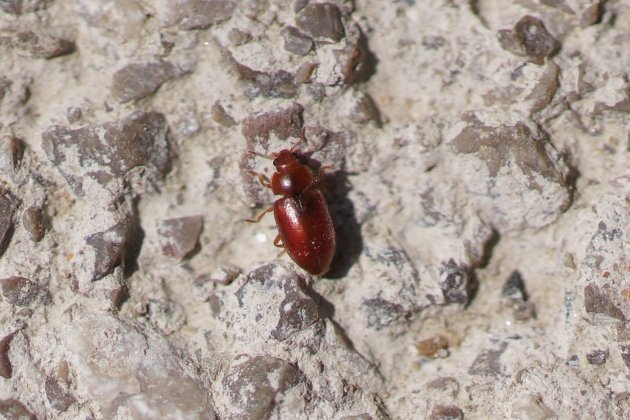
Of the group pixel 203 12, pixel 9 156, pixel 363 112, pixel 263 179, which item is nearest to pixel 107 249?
pixel 9 156

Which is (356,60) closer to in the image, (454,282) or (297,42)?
(297,42)

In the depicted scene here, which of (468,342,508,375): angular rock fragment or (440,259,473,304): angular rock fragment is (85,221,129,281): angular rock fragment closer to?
(440,259,473,304): angular rock fragment

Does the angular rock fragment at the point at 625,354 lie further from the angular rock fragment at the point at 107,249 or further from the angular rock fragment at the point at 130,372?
the angular rock fragment at the point at 107,249

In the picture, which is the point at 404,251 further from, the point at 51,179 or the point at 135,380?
the point at 51,179

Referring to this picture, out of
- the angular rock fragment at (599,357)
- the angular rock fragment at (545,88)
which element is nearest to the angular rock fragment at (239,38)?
the angular rock fragment at (545,88)

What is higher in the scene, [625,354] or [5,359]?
[625,354]
